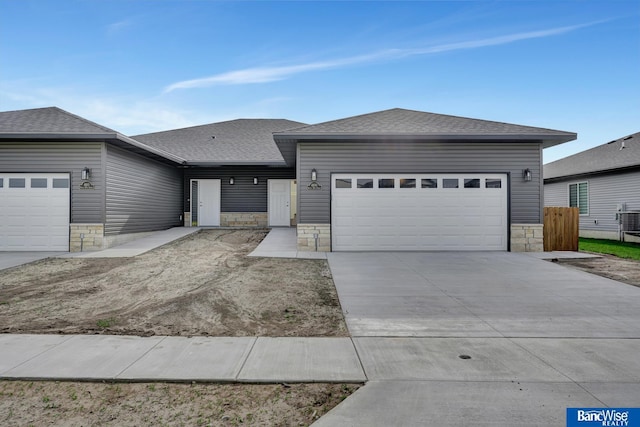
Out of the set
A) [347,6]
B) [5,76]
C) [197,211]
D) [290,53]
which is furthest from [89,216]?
[347,6]

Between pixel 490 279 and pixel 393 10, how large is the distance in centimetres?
946

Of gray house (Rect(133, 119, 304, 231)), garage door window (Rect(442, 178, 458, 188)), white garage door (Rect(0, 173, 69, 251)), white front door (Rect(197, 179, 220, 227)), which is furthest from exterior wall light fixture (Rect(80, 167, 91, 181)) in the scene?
garage door window (Rect(442, 178, 458, 188))

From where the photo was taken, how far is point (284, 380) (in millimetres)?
2701

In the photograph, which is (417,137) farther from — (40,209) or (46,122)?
(40,209)

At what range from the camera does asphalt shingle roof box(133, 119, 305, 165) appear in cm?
1509

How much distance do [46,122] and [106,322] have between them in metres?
10.1

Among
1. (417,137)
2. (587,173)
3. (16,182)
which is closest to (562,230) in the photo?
(417,137)

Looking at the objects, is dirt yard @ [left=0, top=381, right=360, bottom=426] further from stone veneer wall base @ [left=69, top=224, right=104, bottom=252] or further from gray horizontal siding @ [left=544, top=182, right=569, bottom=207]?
gray horizontal siding @ [left=544, top=182, right=569, bottom=207]

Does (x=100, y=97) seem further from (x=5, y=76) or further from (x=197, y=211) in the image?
(x=197, y=211)

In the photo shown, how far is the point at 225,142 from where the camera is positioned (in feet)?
55.7

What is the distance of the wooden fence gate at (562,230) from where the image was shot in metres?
10.6

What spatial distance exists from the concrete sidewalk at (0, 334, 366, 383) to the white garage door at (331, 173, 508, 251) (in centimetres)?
682

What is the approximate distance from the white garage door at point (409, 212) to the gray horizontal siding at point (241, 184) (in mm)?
6173

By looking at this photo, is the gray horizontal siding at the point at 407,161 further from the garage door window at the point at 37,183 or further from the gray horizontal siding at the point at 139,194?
the garage door window at the point at 37,183
